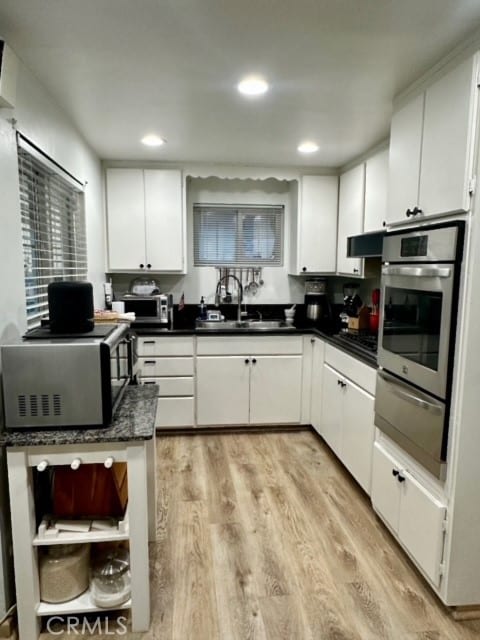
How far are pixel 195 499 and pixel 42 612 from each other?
1.11 metres

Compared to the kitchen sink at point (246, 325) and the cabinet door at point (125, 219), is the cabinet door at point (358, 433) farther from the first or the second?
the cabinet door at point (125, 219)

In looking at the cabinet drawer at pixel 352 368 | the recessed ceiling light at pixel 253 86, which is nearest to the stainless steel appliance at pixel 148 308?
the cabinet drawer at pixel 352 368

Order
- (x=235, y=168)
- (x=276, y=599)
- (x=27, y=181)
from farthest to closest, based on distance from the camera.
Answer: (x=235, y=168), (x=27, y=181), (x=276, y=599)

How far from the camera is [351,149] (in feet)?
10.4

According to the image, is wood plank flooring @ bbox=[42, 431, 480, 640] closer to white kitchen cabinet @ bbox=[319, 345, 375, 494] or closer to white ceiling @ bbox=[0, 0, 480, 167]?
white kitchen cabinet @ bbox=[319, 345, 375, 494]

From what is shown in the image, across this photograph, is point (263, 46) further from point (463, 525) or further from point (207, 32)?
point (463, 525)

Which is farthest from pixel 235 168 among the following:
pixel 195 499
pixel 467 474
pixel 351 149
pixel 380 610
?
pixel 380 610

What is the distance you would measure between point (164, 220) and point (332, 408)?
209 centimetres

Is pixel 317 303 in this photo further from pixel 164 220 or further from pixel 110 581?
pixel 110 581

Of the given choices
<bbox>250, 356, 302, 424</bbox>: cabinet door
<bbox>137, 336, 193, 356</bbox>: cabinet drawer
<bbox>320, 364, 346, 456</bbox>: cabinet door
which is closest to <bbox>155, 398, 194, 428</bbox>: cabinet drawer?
<bbox>137, 336, 193, 356</bbox>: cabinet drawer

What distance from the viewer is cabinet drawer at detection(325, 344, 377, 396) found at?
2.47 m

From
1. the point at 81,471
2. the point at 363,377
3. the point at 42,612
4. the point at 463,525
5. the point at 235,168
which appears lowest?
the point at 42,612

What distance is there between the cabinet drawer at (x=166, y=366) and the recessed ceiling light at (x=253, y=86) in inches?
80.6

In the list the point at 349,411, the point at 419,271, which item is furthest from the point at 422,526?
the point at 419,271
